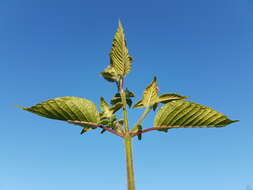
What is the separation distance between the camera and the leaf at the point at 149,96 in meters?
2.86

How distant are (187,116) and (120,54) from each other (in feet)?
3.67

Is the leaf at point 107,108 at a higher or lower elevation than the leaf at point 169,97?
lower

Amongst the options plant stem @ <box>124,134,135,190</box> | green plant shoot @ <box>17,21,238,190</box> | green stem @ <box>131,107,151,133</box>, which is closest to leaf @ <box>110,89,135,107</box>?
green plant shoot @ <box>17,21,238,190</box>

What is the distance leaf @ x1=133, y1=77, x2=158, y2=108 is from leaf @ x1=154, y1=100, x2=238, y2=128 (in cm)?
31

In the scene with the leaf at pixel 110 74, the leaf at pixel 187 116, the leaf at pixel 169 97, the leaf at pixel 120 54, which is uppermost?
the leaf at pixel 120 54

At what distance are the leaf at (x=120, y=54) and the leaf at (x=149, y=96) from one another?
1.46 ft

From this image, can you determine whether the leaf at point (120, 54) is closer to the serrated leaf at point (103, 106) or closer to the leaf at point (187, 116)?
the serrated leaf at point (103, 106)

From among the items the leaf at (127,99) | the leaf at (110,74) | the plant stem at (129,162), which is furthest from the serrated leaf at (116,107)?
the leaf at (110,74)

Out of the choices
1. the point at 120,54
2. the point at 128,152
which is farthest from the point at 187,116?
the point at 120,54

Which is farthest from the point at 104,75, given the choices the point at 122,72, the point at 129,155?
the point at 129,155

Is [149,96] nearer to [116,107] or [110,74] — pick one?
[116,107]

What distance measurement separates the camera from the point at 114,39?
10.0 feet

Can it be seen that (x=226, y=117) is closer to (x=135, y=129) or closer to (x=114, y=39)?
(x=135, y=129)

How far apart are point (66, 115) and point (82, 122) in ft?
0.61
